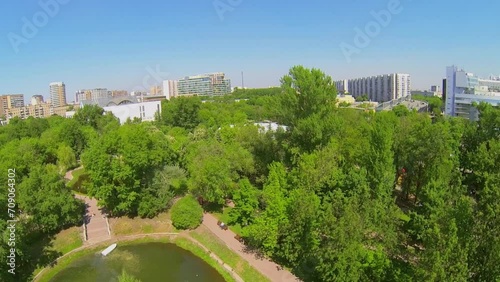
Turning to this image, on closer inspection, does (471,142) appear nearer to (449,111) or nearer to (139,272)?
(139,272)

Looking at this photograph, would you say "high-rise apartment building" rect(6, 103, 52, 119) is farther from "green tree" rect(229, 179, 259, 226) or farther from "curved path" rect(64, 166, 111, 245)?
"green tree" rect(229, 179, 259, 226)

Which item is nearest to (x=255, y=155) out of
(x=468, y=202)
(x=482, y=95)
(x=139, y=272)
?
(x=139, y=272)

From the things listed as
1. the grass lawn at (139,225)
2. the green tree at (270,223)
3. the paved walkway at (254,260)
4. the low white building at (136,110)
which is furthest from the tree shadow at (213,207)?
the low white building at (136,110)

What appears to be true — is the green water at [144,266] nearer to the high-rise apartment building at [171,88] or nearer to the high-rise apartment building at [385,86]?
the high-rise apartment building at [385,86]

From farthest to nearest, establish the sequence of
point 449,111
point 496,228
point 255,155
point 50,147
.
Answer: point 449,111 → point 50,147 → point 255,155 → point 496,228

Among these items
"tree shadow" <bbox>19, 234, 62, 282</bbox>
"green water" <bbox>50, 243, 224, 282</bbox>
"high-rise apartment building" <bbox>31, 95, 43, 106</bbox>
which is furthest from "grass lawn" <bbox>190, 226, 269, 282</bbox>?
"high-rise apartment building" <bbox>31, 95, 43, 106</bbox>
